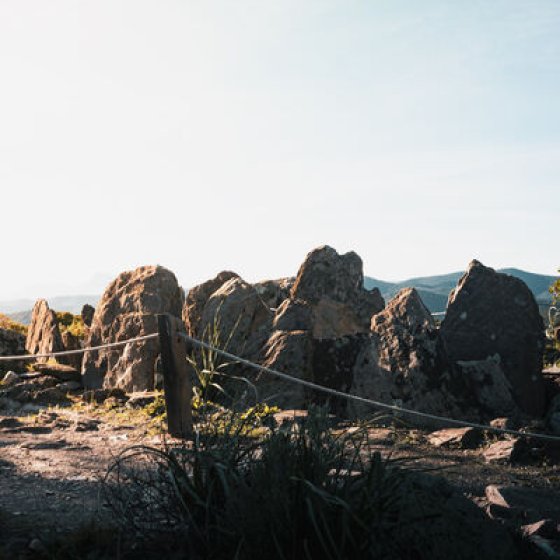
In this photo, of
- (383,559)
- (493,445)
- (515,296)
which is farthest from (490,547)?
(515,296)

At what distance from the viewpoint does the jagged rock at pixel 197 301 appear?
9.75m

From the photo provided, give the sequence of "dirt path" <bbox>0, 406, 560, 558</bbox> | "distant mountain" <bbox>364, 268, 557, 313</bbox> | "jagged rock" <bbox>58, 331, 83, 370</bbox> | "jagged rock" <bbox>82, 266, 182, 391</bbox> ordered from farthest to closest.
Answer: "distant mountain" <bbox>364, 268, 557, 313</bbox> < "jagged rock" <bbox>58, 331, 83, 370</bbox> < "jagged rock" <bbox>82, 266, 182, 391</bbox> < "dirt path" <bbox>0, 406, 560, 558</bbox>

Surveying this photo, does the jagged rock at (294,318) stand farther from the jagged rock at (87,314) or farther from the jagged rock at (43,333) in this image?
the jagged rock at (87,314)

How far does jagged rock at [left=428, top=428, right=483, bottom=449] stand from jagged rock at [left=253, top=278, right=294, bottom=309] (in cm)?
588

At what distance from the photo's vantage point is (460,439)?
6180mm

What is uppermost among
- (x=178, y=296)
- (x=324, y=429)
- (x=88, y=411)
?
(x=178, y=296)

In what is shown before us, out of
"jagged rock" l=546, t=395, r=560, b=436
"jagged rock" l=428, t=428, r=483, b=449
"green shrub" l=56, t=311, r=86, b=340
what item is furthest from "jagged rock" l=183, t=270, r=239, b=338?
"jagged rock" l=546, t=395, r=560, b=436

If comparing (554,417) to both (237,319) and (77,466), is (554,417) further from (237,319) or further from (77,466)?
(77,466)

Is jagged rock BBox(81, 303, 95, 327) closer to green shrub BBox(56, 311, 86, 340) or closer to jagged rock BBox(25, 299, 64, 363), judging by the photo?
green shrub BBox(56, 311, 86, 340)

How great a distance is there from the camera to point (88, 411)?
8484 millimetres

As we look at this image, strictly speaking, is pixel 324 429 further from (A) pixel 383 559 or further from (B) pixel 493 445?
(B) pixel 493 445

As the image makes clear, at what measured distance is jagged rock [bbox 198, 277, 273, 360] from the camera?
27.5 feet

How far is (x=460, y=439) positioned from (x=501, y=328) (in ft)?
5.48

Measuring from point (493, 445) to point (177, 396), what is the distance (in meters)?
2.82
